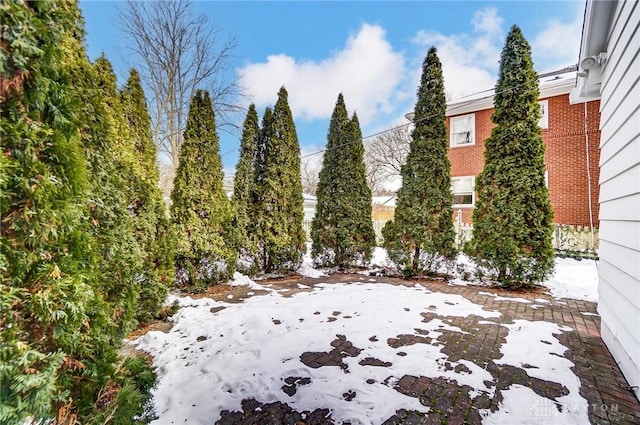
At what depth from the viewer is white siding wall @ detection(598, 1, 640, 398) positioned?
2.07 meters

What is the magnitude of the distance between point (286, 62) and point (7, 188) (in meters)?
10.1

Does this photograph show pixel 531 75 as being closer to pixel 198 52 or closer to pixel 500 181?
pixel 500 181

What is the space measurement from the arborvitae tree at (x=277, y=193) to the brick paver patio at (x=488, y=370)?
3.54 m

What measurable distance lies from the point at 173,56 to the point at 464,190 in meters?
13.7

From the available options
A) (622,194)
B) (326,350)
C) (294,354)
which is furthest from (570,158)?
(294,354)

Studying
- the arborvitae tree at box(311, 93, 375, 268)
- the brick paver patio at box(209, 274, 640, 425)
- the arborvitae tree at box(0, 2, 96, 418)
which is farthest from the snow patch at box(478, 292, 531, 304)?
the arborvitae tree at box(0, 2, 96, 418)

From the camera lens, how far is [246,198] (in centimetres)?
621

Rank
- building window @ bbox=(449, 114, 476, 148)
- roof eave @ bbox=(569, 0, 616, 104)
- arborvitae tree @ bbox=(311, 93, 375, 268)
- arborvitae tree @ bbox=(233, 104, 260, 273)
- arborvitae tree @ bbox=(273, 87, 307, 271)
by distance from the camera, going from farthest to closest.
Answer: building window @ bbox=(449, 114, 476, 148), arborvitae tree @ bbox=(311, 93, 375, 268), arborvitae tree @ bbox=(273, 87, 307, 271), arborvitae tree @ bbox=(233, 104, 260, 273), roof eave @ bbox=(569, 0, 616, 104)

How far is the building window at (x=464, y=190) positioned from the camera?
1125 cm

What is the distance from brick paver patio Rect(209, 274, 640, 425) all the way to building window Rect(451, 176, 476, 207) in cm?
771

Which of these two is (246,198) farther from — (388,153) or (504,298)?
(388,153)

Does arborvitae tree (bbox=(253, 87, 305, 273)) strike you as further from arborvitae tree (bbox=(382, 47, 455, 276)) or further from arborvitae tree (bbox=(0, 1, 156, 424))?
arborvitae tree (bbox=(0, 1, 156, 424))

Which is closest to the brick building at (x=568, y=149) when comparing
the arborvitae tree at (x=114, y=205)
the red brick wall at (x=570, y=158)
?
the red brick wall at (x=570, y=158)

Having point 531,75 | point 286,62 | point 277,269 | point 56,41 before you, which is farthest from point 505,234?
point 286,62
